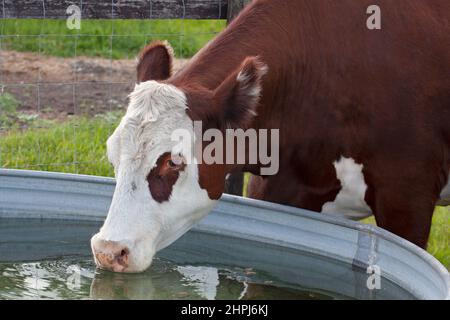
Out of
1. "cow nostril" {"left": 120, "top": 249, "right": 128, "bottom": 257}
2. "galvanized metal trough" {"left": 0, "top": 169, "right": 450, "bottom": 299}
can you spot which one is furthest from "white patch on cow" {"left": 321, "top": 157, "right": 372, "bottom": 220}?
"cow nostril" {"left": 120, "top": 249, "right": 128, "bottom": 257}

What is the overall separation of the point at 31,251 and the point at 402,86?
1669mm

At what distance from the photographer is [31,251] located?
15.1 ft

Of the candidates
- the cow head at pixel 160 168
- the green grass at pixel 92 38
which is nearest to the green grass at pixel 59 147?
the green grass at pixel 92 38

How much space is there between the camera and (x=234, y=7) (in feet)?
20.0

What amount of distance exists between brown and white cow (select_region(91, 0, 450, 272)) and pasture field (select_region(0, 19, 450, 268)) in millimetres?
1066

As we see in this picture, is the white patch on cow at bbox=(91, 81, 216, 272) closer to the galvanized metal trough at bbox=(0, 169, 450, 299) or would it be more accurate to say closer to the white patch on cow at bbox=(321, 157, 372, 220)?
the galvanized metal trough at bbox=(0, 169, 450, 299)

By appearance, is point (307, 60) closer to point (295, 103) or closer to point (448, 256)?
point (295, 103)

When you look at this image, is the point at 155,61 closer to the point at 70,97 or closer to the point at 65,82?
the point at 70,97

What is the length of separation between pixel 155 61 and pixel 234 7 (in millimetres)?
1668

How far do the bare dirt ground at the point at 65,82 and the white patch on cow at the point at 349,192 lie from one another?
2.86 m

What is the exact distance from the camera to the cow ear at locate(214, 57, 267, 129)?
4066 mm

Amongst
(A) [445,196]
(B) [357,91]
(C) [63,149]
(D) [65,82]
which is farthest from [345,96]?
(D) [65,82]

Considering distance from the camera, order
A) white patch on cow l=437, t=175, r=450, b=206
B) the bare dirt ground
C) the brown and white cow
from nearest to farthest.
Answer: the brown and white cow < white patch on cow l=437, t=175, r=450, b=206 < the bare dirt ground

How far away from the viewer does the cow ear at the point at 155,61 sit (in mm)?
4508
